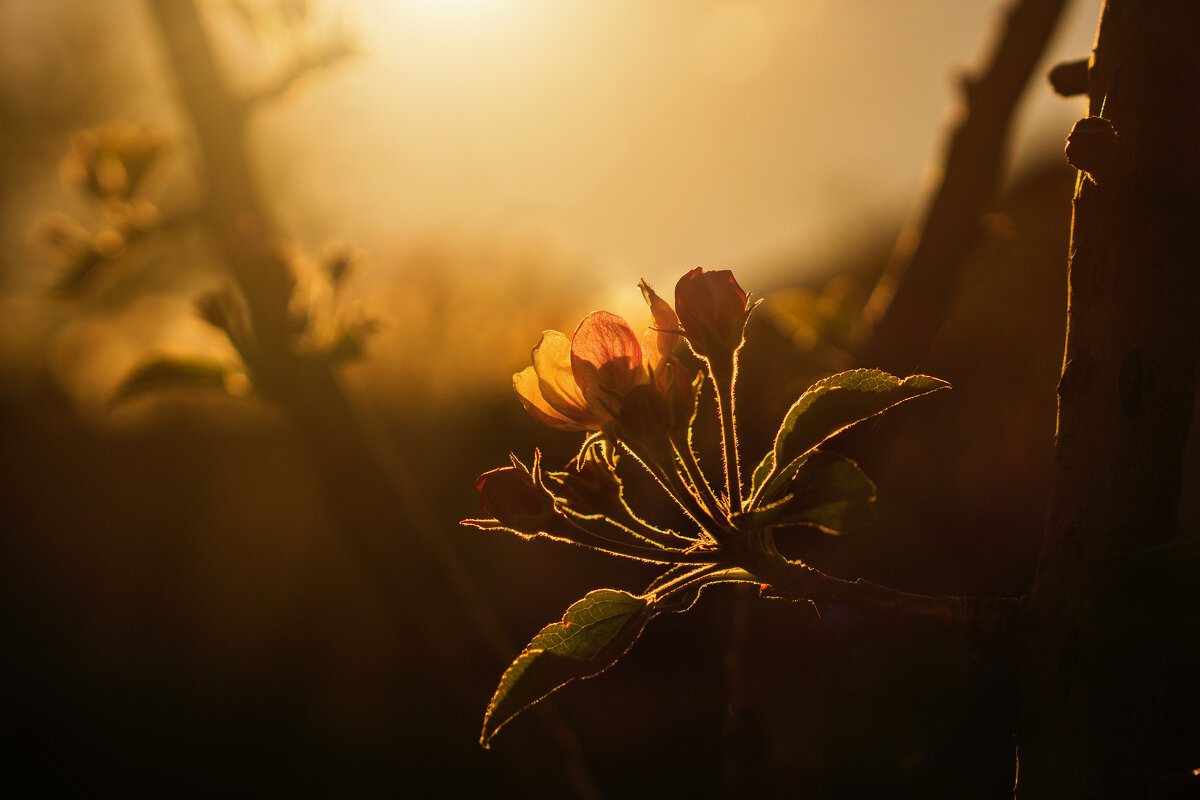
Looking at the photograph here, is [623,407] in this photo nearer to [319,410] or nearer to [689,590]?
[689,590]

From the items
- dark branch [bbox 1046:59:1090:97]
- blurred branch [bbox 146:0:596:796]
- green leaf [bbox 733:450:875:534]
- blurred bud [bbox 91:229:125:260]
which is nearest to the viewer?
green leaf [bbox 733:450:875:534]

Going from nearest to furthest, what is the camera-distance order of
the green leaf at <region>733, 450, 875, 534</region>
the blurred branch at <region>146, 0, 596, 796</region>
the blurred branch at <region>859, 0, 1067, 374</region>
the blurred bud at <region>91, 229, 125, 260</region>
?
the green leaf at <region>733, 450, 875, 534</region>
the blurred branch at <region>859, 0, 1067, 374</region>
the blurred branch at <region>146, 0, 596, 796</region>
the blurred bud at <region>91, 229, 125, 260</region>

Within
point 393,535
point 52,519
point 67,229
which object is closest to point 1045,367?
point 393,535

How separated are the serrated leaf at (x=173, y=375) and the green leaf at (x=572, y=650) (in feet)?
4.00

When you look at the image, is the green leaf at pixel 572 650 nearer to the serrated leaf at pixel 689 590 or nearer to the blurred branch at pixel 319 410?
the serrated leaf at pixel 689 590

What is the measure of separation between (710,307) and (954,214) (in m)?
0.97

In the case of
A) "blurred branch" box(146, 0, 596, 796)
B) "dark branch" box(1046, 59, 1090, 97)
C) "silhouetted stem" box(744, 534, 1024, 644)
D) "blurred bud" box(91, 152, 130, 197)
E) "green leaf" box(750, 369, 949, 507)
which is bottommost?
"silhouetted stem" box(744, 534, 1024, 644)

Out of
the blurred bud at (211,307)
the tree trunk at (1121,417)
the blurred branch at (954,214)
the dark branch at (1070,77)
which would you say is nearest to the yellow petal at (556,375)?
the tree trunk at (1121,417)

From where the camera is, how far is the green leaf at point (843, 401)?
23.6 inches

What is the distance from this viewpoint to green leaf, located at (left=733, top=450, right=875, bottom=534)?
22.1 inches

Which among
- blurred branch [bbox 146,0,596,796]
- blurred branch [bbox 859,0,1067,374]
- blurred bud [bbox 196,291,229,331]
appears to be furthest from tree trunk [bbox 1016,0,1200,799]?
→ blurred bud [bbox 196,291,229,331]

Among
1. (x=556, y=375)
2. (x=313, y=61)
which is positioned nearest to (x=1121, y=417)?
(x=556, y=375)

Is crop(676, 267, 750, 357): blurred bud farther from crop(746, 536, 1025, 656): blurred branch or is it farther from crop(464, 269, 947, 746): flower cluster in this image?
crop(746, 536, 1025, 656): blurred branch

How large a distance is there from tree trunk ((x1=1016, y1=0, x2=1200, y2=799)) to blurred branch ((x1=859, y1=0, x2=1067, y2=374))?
736mm
